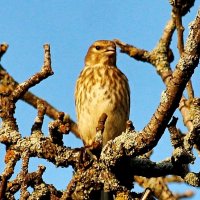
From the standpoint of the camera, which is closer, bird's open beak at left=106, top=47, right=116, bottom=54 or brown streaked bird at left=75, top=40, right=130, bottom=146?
brown streaked bird at left=75, top=40, right=130, bottom=146

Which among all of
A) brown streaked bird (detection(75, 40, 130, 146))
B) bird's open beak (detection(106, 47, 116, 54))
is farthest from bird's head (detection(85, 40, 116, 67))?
brown streaked bird (detection(75, 40, 130, 146))

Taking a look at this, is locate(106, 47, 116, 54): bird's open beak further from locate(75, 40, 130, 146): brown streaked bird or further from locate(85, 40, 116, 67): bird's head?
locate(75, 40, 130, 146): brown streaked bird

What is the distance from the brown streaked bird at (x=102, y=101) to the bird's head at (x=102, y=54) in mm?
256

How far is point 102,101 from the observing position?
7637mm

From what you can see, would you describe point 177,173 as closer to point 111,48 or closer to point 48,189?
point 48,189

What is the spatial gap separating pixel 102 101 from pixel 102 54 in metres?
1.53

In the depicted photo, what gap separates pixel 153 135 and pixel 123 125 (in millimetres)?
3804

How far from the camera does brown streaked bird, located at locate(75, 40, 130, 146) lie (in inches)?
299

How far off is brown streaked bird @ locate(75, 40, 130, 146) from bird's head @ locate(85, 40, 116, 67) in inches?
10.1

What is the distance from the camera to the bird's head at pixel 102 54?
8.89 meters

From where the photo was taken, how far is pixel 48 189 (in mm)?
4383

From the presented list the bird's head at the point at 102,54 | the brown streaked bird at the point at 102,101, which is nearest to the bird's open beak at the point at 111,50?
the bird's head at the point at 102,54

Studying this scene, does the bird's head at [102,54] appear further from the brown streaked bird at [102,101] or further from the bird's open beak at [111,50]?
the brown streaked bird at [102,101]

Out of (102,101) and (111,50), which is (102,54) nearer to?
(111,50)
